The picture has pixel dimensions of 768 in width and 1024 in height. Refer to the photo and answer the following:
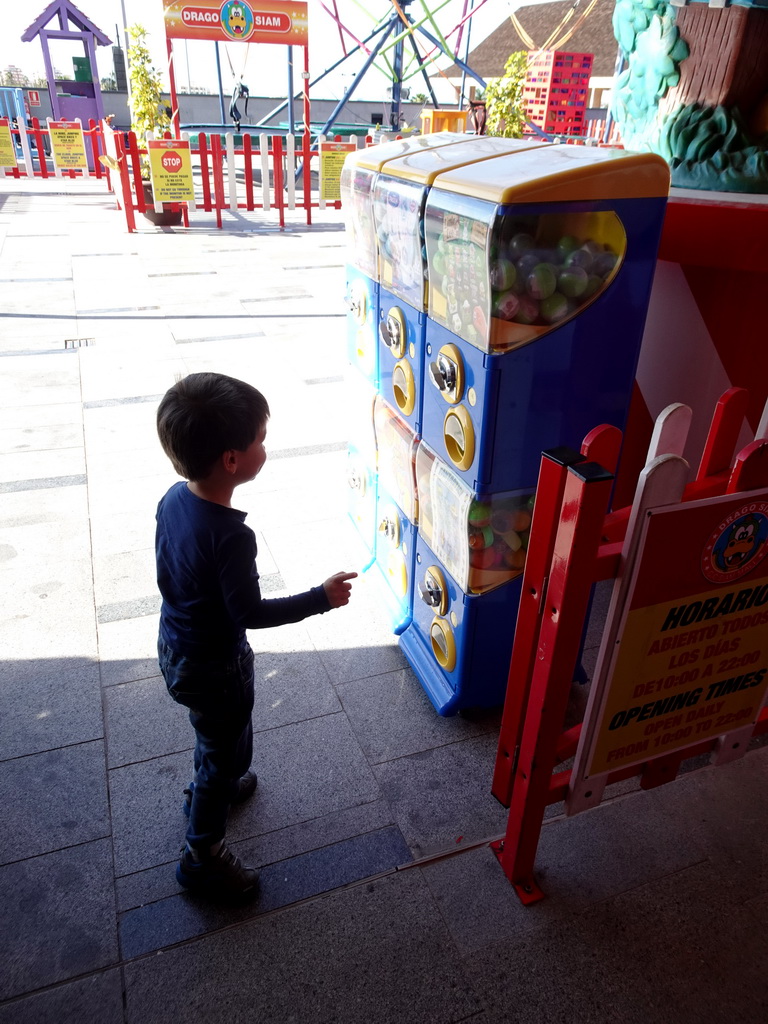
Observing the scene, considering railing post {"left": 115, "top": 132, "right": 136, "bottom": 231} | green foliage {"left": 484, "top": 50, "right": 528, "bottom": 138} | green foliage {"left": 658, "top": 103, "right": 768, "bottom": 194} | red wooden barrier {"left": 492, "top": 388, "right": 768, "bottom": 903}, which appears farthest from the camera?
green foliage {"left": 484, "top": 50, "right": 528, "bottom": 138}

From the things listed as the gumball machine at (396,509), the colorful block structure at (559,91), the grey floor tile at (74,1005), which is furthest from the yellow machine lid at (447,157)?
the colorful block structure at (559,91)

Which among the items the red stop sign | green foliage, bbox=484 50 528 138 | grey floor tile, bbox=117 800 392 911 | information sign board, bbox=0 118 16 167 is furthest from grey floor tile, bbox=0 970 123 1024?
information sign board, bbox=0 118 16 167

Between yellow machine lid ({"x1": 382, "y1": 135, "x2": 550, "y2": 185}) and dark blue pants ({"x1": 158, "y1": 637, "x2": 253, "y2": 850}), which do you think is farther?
yellow machine lid ({"x1": 382, "y1": 135, "x2": 550, "y2": 185})

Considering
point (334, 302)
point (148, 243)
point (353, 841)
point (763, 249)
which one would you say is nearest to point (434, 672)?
point (353, 841)

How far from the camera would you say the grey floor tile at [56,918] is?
1920 millimetres

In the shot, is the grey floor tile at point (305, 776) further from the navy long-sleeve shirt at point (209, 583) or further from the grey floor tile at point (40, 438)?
the grey floor tile at point (40, 438)

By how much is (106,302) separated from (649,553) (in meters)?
7.96

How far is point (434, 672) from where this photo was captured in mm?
2883

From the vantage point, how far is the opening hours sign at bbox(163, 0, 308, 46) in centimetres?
1313

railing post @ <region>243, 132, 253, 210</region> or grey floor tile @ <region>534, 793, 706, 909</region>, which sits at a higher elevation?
railing post @ <region>243, 132, 253, 210</region>

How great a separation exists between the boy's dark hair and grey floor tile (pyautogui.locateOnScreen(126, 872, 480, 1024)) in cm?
133

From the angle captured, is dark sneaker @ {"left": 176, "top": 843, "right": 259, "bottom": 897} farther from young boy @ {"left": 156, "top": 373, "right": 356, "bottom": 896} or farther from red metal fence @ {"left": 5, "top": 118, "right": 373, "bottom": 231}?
red metal fence @ {"left": 5, "top": 118, "right": 373, "bottom": 231}

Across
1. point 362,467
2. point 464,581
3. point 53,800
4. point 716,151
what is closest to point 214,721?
point 53,800

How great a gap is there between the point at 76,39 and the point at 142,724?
2416 cm
